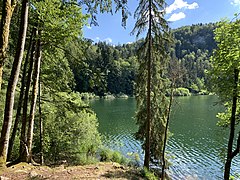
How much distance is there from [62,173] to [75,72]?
10.8ft

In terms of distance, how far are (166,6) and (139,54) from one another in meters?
2.20

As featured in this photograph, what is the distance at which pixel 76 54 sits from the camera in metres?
9.22

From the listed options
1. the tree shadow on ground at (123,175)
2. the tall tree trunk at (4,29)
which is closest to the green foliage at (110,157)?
the tree shadow on ground at (123,175)

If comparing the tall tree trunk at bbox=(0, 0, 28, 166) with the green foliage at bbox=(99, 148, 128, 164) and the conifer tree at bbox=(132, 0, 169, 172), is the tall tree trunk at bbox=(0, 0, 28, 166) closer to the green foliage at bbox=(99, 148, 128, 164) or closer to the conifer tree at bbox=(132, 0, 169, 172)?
the conifer tree at bbox=(132, 0, 169, 172)

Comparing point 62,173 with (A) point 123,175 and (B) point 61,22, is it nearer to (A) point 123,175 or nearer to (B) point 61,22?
(A) point 123,175

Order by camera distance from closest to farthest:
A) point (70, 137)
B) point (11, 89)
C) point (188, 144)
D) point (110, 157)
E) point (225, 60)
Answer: point (11, 89), point (225, 60), point (70, 137), point (110, 157), point (188, 144)

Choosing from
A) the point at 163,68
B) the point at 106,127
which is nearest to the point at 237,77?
the point at 163,68

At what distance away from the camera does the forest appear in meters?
5.72

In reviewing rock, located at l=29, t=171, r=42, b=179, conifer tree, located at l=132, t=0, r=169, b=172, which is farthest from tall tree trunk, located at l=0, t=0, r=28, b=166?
conifer tree, located at l=132, t=0, r=169, b=172

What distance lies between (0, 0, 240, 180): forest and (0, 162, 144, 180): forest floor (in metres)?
0.55

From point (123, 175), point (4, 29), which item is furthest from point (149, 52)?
point (4, 29)

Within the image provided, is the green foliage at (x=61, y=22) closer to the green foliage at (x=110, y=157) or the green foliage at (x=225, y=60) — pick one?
the green foliage at (x=225, y=60)

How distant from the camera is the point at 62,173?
7.48m

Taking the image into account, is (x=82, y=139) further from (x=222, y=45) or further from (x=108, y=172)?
(x=222, y=45)
